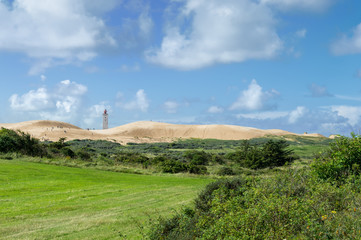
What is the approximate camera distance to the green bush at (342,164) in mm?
12273

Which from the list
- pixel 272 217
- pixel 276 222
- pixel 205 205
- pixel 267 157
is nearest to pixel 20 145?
pixel 267 157

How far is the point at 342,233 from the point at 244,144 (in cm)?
4052

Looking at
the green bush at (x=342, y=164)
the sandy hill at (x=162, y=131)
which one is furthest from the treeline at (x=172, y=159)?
the sandy hill at (x=162, y=131)

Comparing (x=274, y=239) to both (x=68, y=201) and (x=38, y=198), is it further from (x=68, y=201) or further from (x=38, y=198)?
(x=38, y=198)

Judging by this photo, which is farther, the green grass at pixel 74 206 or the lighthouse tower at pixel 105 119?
the lighthouse tower at pixel 105 119

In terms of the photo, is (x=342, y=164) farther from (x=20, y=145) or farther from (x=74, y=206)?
(x=20, y=145)

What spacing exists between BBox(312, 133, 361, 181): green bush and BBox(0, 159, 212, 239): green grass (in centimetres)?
511

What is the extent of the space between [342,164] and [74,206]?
393 inches

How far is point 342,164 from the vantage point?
12375 mm

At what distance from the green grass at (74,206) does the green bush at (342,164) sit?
5108 millimetres

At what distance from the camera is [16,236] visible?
31.0 feet

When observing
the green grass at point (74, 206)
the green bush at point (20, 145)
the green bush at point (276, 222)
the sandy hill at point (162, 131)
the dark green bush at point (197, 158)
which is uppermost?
the sandy hill at point (162, 131)

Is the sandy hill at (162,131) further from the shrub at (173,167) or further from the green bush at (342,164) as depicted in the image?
the green bush at (342,164)

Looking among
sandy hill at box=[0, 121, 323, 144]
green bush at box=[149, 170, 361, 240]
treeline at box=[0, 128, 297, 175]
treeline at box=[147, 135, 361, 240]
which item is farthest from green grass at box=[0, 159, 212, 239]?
sandy hill at box=[0, 121, 323, 144]
